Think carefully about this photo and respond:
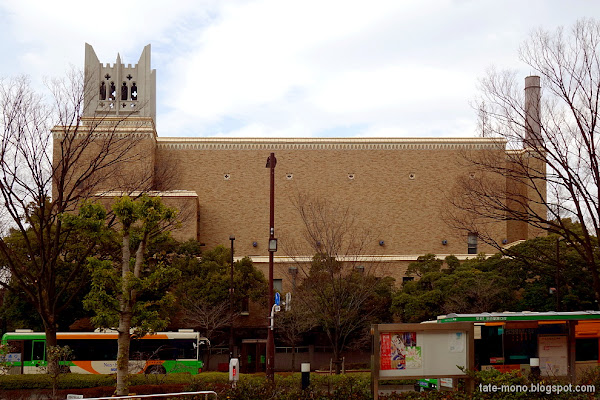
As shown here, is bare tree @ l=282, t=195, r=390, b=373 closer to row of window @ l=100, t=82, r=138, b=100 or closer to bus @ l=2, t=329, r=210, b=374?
bus @ l=2, t=329, r=210, b=374

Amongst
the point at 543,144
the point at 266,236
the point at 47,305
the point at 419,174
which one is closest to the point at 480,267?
the point at 419,174

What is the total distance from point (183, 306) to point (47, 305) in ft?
45.5

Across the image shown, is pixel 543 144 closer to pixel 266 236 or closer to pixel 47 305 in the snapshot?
pixel 47 305

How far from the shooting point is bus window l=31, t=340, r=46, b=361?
2819 centimetres

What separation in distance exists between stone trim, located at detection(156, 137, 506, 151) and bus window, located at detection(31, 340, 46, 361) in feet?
64.3

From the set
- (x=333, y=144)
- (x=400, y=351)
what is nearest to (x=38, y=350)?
(x=400, y=351)

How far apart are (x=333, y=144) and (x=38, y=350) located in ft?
78.9

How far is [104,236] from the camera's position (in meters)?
16.2

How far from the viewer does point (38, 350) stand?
28297mm

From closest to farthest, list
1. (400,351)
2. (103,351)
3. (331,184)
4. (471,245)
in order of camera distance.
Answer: (400,351) → (103,351) → (471,245) → (331,184)

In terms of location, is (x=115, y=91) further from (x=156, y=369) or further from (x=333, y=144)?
(x=156, y=369)

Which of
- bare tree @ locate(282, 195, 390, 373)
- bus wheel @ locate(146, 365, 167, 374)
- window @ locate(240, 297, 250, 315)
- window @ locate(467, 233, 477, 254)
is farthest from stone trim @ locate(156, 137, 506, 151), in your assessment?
bus wheel @ locate(146, 365, 167, 374)

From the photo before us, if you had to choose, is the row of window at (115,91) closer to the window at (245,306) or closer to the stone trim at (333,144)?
the stone trim at (333,144)

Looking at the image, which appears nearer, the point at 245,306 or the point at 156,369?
the point at 156,369
